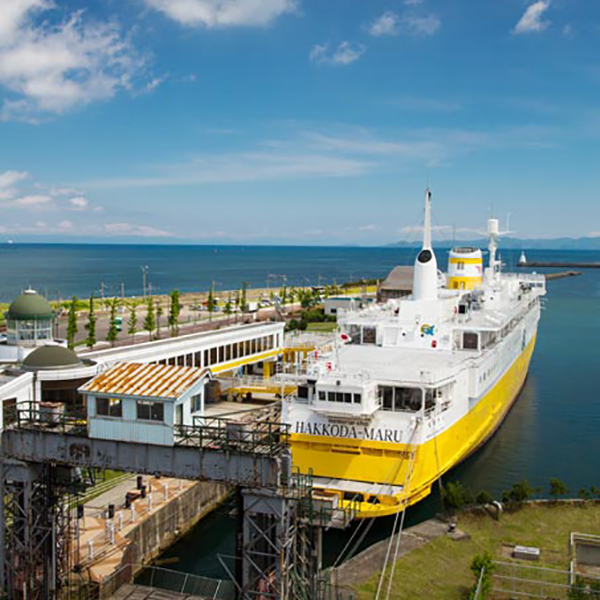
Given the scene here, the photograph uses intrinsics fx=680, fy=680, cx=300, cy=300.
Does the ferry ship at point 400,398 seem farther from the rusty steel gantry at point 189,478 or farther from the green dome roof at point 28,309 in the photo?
the green dome roof at point 28,309

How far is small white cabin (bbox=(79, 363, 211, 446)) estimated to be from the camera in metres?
18.3

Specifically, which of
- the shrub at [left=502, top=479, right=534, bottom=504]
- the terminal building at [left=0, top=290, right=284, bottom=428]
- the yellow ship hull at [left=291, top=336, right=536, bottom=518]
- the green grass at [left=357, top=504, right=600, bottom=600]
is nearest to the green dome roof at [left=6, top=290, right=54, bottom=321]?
the terminal building at [left=0, top=290, right=284, bottom=428]

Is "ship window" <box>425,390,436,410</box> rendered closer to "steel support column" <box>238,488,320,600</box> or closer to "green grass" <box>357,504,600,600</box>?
"green grass" <box>357,504,600,600</box>

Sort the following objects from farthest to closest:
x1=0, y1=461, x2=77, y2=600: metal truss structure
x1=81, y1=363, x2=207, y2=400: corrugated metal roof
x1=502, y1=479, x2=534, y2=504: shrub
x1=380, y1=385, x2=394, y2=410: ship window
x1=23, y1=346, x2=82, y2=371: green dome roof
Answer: x1=23, y1=346, x2=82, y2=371: green dome roof → x1=380, y1=385, x2=394, y2=410: ship window → x1=502, y1=479, x2=534, y2=504: shrub → x1=0, y1=461, x2=77, y2=600: metal truss structure → x1=81, y1=363, x2=207, y2=400: corrugated metal roof

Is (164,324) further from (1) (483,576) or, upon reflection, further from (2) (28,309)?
(1) (483,576)

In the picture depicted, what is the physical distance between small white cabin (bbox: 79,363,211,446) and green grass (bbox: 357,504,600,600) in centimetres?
884

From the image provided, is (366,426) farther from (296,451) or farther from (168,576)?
(168,576)

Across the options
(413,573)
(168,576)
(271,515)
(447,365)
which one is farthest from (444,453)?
(271,515)

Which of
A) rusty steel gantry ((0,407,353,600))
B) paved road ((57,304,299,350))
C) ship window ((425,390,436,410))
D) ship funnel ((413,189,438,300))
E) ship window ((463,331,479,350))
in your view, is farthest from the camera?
paved road ((57,304,299,350))

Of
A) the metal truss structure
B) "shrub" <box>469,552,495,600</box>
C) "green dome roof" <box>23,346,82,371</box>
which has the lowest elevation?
"shrub" <box>469,552,495,600</box>

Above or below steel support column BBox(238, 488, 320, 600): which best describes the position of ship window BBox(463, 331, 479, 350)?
above

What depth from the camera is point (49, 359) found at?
3644cm

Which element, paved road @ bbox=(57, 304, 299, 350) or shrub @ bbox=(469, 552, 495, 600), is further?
paved road @ bbox=(57, 304, 299, 350)

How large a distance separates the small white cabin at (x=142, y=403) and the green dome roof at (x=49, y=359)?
1852 cm
